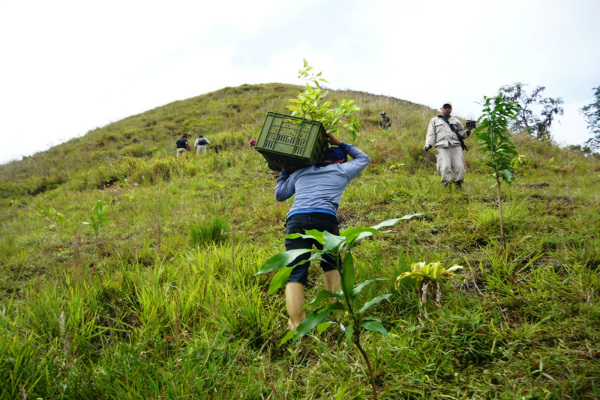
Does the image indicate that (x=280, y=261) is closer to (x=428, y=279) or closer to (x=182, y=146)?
(x=428, y=279)

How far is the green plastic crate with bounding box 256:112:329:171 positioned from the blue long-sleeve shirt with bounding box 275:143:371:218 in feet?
0.41

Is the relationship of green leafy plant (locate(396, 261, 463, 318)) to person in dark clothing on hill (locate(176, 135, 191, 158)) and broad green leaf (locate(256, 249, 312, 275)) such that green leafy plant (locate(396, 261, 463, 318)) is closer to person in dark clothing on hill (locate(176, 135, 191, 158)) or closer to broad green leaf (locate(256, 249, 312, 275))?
broad green leaf (locate(256, 249, 312, 275))

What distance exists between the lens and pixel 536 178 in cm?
723

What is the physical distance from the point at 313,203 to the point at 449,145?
4.34 metres

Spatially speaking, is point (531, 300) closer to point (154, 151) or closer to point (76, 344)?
point (76, 344)

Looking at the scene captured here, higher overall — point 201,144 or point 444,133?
point 201,144

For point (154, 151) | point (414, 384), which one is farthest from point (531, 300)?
point (154, 151)

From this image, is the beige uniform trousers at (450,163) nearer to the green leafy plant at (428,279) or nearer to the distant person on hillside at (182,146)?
the green leafy plant at (428,279)

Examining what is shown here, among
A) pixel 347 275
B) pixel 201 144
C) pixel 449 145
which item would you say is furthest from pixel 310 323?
pixel 201 144

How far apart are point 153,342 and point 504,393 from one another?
2054mm

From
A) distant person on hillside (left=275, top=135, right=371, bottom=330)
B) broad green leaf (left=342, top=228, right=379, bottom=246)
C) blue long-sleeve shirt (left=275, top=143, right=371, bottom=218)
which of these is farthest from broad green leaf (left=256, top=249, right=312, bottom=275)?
blue long-sleeve shirt (left=275, top=143, right=371, bottom=218)

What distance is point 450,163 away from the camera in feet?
19.7

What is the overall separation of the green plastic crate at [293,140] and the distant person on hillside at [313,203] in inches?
4.2

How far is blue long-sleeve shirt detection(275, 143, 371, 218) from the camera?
2641 mm
